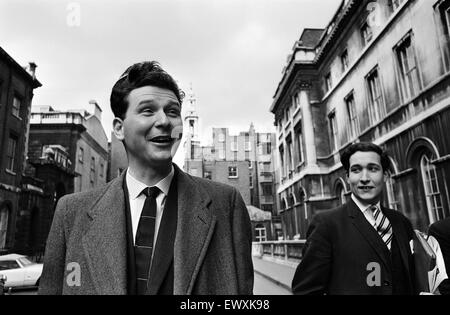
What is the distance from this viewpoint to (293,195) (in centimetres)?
2239

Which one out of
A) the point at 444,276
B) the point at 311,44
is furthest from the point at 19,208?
the point at 311,44

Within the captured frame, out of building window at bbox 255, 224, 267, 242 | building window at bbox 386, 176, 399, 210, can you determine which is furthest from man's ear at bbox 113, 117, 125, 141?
building window at bbox 255, 224, 267, 242

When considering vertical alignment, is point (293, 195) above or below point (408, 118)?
below

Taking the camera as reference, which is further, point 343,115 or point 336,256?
point 343,115

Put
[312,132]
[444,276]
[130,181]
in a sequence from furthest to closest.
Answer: [312,132]
[444,276]
[130,181]

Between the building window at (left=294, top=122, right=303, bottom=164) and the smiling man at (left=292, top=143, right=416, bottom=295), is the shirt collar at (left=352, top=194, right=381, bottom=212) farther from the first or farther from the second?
the building window at (left=294, top=122, right=303, bottom=164)

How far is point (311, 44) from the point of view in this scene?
74.8ft

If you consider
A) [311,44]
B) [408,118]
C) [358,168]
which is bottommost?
[358,168]

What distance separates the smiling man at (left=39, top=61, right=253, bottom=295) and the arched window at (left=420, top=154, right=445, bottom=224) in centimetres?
1030

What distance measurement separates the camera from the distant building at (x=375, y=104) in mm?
9391

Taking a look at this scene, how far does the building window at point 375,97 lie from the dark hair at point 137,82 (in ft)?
44.1

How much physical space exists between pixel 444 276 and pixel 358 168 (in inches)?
34.7
